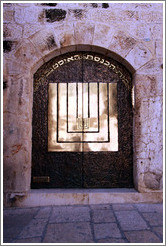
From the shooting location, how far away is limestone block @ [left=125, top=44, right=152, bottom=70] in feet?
9.00

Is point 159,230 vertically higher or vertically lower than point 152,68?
lower

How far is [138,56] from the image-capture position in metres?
2.75

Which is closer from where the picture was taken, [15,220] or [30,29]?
[15,220]

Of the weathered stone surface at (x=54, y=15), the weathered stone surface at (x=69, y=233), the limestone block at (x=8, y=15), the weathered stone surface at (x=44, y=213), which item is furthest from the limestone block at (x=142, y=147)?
the limestone block at (x=8, y=15)

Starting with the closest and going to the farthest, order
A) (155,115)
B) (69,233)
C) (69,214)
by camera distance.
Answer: (69,233)
(69,214)
(155,115)

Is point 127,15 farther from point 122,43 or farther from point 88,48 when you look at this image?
point 88,48

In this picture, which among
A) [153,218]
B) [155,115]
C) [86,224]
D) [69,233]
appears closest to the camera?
[69,233]

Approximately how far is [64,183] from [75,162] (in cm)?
36

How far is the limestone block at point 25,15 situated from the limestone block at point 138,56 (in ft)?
5.00

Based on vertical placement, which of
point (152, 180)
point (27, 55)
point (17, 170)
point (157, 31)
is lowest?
point (152, 180)

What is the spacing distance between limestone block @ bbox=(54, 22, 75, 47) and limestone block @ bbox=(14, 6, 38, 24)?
38 centimetres

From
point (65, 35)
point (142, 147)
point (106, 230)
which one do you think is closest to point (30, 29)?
point (65, 35)

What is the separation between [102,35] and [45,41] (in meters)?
0.86

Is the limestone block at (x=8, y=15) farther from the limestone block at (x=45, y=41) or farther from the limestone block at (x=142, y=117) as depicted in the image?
the limestone block at (x=142, y=117)
